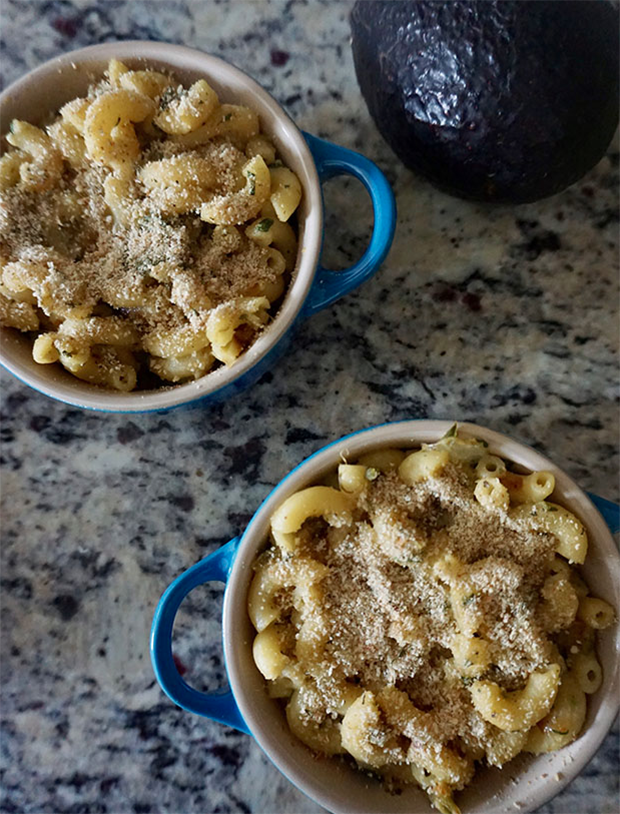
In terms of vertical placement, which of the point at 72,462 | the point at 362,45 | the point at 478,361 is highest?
the point at 362,45

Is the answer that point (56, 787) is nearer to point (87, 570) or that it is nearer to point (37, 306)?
point (87, 570)

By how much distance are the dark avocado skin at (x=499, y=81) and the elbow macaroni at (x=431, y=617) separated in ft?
1.00

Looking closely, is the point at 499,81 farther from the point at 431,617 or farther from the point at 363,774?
the point at 363,774

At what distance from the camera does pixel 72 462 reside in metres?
1.06

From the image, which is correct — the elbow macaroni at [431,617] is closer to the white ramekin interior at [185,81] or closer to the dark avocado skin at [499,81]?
the white ramekin interior at [185,81]

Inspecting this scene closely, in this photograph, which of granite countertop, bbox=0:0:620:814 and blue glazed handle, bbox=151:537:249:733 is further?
granite countertop, bbox=0:0:620:814

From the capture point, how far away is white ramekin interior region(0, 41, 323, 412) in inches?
34.7

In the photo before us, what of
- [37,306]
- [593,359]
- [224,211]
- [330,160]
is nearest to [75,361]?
[37,306]

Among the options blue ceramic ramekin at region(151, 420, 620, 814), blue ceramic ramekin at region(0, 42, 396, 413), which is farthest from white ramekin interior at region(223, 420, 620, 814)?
blue ceramic ramekin at region(0, 42, 396, 413)

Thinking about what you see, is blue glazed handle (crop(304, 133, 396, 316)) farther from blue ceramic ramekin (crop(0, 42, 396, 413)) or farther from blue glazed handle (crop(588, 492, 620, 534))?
blue glazed handle (crop(588, 492, 620, 534))

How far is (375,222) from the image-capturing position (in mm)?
907

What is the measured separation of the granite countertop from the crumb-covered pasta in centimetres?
16

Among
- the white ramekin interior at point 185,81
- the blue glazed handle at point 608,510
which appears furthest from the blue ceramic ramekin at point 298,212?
the blue glazed handle at point 608,510

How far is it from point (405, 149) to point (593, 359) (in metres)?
0.35
